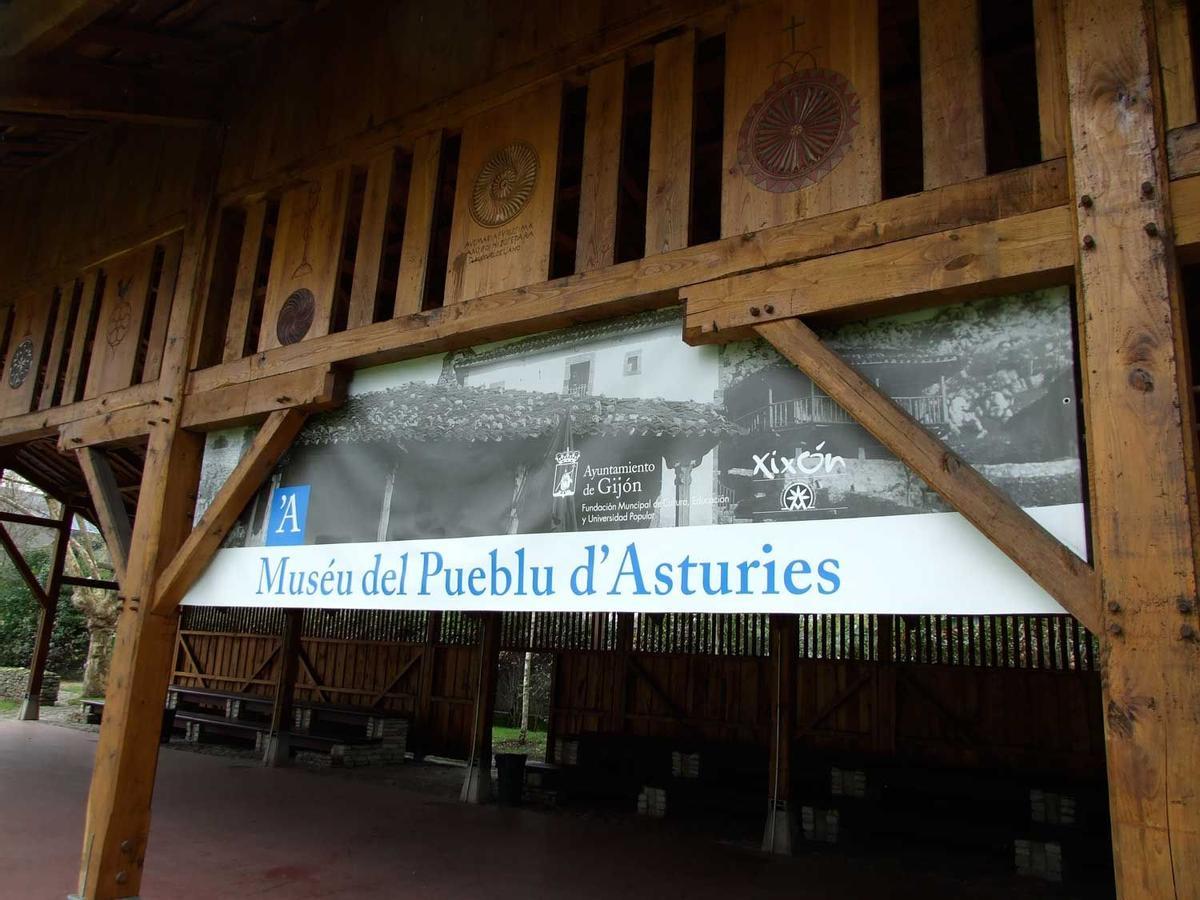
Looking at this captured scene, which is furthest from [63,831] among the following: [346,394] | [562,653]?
[562,653]

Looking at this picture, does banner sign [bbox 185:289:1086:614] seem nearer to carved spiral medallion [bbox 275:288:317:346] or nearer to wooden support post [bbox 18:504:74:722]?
carved spiral medallion [bbox 275:288:317:346]

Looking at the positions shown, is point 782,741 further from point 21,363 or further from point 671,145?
point 21,363

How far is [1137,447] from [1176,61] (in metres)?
1.30

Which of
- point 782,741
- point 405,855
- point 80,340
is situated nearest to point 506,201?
point 80,340

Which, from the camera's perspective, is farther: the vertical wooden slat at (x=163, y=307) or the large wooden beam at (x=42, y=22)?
the vertical wooden slat at (x=163, y=307)

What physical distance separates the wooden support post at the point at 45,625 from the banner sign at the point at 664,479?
42.2 feet

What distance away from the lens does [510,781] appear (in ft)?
31.4

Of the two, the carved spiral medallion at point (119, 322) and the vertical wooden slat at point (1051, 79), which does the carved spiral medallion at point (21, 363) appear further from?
the vertical wooden slat at point (1051, 79)

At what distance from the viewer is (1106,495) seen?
263 centimetres

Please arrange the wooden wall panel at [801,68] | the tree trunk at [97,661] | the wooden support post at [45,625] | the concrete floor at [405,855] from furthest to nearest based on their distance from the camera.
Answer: the tree trunk at [97,661]
the wooden support post at [45,625]
the concrete floor at [405,855]
the wooden wall panel at [801,68]

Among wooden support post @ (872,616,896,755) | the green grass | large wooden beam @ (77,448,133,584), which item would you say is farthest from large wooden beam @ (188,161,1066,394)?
the green grass

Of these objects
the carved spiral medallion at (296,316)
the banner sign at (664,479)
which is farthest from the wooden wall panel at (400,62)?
the banner sign at (664,479)

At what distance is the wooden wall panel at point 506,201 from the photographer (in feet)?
14.5

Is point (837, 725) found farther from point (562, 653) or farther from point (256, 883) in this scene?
point (256, 883)
